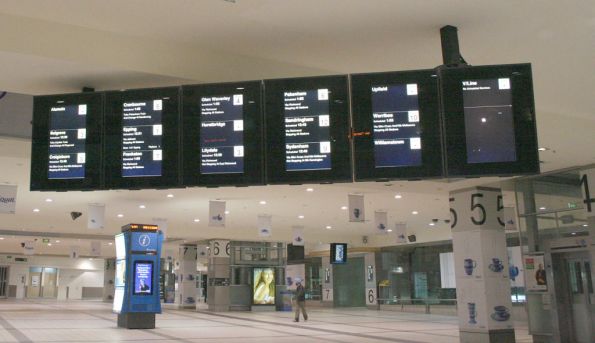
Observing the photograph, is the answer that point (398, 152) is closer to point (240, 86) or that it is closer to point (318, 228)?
point (240, 86)

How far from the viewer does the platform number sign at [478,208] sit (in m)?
13.5

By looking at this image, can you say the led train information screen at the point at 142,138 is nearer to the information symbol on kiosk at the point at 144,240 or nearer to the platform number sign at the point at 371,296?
the information symbol on kiosk at the point at 144,240

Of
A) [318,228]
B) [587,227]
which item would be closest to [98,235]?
[318,228]

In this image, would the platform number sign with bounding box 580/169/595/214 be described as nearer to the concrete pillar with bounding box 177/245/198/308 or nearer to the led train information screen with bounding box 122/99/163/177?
the led train information screen with bounding box 122/99/163/177

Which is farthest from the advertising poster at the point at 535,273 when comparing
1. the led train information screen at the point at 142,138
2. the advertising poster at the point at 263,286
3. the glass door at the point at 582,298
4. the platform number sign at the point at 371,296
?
the advertising poster at the point at 263,286

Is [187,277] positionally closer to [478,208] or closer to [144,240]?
[144,240]

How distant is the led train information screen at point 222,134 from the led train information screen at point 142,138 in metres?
0.47

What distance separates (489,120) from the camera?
5383 mm

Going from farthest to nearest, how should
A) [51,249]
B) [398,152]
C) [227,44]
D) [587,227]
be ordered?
[51,249] → [587,227] → [227,44] → [398,152]

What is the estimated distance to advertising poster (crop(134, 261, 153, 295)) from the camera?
53.6ft

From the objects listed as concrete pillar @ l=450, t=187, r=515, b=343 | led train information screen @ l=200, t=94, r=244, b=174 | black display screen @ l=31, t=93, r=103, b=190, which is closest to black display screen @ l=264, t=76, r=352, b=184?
led train information screen @ l=200, t=94, r=244, b=174

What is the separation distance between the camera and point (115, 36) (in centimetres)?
623

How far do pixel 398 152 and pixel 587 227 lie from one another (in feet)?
29.0

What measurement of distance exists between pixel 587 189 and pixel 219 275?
70.0 ft
